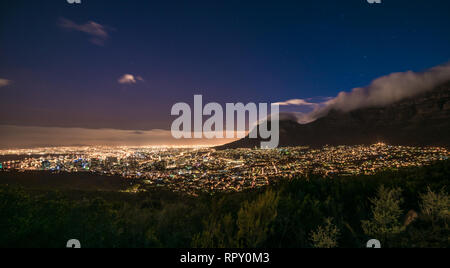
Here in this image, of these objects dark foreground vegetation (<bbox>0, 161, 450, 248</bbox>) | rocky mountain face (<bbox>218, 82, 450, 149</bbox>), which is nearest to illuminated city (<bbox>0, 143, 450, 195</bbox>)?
dark foreground vegetation (<bbox>0, 161, 450, 248</bbox>)

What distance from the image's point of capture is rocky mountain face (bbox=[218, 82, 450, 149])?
47.2 metres

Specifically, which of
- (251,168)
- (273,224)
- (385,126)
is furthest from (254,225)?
(385,126)

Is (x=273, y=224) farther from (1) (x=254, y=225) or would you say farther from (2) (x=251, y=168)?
(2) (x=251, y=168)

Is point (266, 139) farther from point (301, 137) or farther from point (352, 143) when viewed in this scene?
point (352, 143)

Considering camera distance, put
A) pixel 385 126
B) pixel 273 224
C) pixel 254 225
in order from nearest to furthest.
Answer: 1. pixel 254 225
2. pixel 273 224
3. pixel 385 126

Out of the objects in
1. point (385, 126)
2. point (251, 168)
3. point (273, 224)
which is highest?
point (385, 126)

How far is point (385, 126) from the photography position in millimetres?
65875

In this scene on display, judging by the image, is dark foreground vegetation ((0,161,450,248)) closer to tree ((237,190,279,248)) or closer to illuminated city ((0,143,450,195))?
tree ((237,190,279,248))

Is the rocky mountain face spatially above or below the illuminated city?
above

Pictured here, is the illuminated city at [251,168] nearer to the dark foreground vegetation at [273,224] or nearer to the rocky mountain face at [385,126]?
the dark foreground vegetation at [273,224]

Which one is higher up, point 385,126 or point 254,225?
point 385,126

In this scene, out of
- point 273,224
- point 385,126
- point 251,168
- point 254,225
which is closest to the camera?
point 254,225
